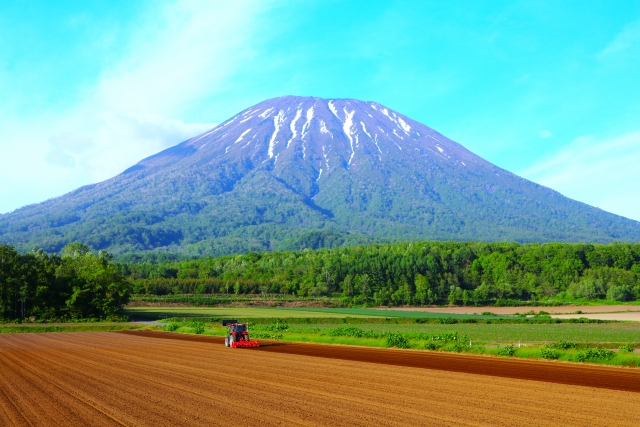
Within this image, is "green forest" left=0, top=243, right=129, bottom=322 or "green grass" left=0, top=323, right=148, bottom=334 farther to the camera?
"green forest" left=0, top=243, right=129, bottom=322

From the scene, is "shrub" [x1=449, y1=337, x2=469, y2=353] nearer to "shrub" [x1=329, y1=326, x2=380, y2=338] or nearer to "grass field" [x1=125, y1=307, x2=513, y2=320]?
"shrub" [x1=329, y1=326, x2=380, y2=338]

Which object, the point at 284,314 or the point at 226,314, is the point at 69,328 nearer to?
the point at 226,314

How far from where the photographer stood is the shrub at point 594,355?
73.9ft

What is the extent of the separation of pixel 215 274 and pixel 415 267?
185ft

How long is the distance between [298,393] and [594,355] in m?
14.5

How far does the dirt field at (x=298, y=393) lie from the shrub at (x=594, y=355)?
1.40m

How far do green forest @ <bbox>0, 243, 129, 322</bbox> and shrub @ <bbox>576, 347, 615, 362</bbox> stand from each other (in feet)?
187

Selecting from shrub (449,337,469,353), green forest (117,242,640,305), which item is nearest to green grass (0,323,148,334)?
shrub (449,337,469,353)

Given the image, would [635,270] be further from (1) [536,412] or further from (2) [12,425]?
(2) [12,425]

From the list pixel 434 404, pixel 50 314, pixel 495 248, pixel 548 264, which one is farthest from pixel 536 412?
pixel 495 248

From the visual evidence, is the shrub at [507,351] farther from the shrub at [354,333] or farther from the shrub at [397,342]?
the shrub at [354,333]

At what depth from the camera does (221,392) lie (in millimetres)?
15883

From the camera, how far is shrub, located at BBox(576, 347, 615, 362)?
22.5 m

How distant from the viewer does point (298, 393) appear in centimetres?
1573
